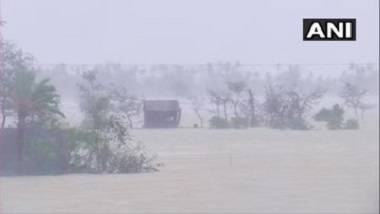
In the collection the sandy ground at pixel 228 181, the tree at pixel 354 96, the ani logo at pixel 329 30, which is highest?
the ani logo at pixel 329 30

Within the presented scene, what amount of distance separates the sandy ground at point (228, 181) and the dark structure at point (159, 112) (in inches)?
4.7

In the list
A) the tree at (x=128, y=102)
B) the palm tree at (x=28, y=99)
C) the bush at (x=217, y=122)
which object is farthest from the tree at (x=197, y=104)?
the palm tree at (x=28, y=99)

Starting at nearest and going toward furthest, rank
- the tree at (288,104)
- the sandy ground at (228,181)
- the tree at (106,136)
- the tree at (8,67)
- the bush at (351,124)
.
A: the tree at (8,67)
the sandy ground at (228,181)
the tree at (106,136)
the tree at (288,104)
the bush at (351,124)

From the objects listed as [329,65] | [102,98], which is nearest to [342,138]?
[329,65]

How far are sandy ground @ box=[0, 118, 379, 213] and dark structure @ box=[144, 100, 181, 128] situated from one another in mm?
120

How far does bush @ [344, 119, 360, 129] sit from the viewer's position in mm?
11602

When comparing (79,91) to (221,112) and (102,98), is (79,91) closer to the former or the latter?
(102,98)

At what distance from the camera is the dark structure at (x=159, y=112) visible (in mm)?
10781

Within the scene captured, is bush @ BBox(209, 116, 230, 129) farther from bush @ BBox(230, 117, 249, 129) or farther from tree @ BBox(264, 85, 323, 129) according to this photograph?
tree @ BBox(264, 85, 323, 129)

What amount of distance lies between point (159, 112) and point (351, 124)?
7.30 ft

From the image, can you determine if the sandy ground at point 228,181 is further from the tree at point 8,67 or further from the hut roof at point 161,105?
the tree at point 8,67

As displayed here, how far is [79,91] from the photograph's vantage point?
35.7 ft

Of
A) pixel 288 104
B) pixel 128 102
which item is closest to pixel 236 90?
pixel 288 104

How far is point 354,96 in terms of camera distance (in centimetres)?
1084
